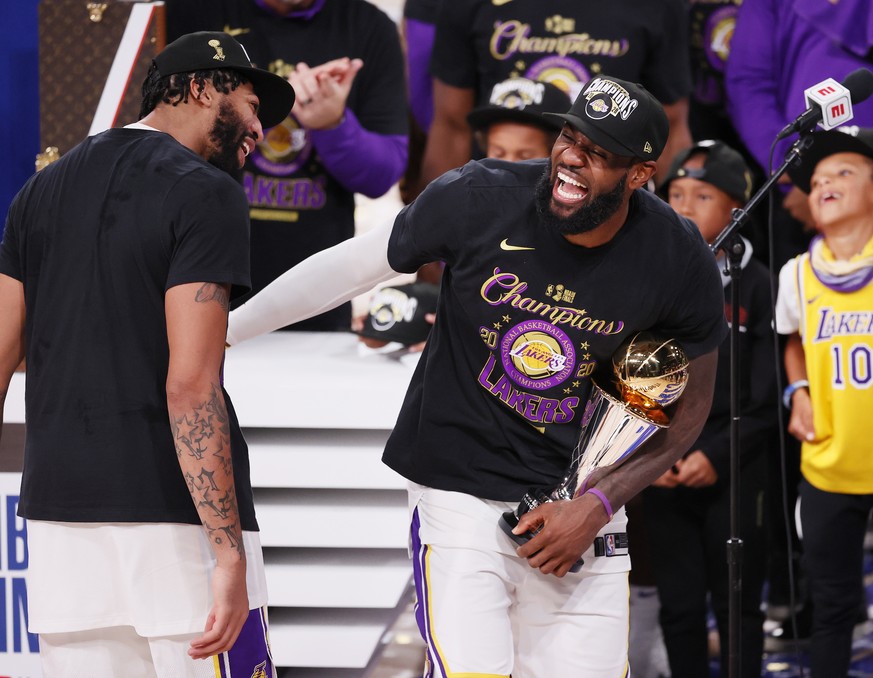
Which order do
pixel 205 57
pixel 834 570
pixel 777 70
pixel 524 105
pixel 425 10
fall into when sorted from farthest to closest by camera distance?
pixel 425 10
pixel 777 70
pixel 524 105
pixel 834 570
pixel 205 57

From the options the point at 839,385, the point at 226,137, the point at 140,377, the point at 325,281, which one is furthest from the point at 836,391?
the point at 140,377

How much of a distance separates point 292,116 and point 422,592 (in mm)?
2032

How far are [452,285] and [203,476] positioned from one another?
76 cm

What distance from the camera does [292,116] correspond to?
4090mm

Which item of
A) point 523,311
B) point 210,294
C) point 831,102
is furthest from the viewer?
point 831,102

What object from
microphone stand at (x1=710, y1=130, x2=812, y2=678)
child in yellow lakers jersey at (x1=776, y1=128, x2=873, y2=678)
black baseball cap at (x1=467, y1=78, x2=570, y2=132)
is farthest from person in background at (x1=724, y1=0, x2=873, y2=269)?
microphone stand at (x1=710, y1=130, x2=812, y2=678)

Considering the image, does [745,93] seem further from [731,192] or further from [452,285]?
[452,285]

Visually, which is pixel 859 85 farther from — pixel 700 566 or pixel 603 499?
pixel 700 566

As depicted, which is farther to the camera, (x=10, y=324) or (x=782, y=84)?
(x=782, y=84)

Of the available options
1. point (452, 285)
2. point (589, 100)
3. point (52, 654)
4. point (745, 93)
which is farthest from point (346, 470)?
point (745, 93)

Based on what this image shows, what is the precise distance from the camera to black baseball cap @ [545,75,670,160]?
242 centimetres

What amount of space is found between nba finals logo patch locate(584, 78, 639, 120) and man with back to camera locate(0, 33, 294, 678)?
709 mm

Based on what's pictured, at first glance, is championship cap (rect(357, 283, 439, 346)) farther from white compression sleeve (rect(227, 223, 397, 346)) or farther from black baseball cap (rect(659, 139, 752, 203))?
white compression sleeve (rect(227, 223, 397, 346))

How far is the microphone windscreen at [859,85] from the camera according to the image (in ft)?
9.74
